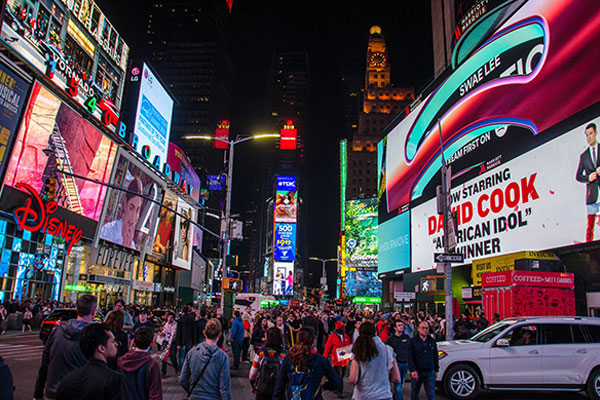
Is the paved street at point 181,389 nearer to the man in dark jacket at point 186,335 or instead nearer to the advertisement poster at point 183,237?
the man in dark jacket at point 186,335

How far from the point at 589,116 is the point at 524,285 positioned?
9.61 m

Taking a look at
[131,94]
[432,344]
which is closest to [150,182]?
[131,94]

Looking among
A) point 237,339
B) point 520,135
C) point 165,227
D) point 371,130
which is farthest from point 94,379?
point 371,130

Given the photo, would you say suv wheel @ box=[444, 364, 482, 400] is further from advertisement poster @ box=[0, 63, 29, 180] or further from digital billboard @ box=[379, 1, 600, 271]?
advertisement poster @ box=[0, 63, 29, 180]

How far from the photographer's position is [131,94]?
54.0 meters

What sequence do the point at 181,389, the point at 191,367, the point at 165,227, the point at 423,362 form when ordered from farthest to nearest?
the point at 165,227 → the point at 181,389 → the point at 423,362 → the point at 191,367

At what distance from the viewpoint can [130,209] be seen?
5234cm

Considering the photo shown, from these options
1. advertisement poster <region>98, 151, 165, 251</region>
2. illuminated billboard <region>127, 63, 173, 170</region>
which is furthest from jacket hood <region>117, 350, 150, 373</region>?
illuminated billboard <region>127, 63, 173, 170</region>

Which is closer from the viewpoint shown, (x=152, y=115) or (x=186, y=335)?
(x=186, y=335)

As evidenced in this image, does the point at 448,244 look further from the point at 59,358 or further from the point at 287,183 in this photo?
the point at 287,183

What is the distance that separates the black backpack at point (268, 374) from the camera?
5.83 meters

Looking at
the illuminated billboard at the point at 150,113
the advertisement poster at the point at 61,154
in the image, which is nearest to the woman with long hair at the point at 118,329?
the advertisement poster at the point at 61,154

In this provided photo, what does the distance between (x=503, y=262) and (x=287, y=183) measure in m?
92.9

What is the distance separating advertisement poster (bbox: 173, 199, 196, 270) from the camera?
74250 millimetres
